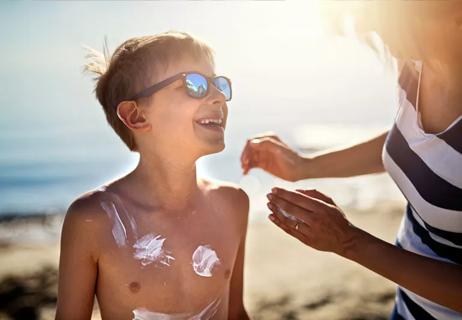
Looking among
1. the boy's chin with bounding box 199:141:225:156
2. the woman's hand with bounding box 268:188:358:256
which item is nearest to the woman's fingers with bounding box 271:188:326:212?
the woman's hand with bounding box 268:188:358:256

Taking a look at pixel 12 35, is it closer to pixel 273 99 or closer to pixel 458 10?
pixel 273 99

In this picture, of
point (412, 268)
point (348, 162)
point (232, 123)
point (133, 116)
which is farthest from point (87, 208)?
point (232, 123)

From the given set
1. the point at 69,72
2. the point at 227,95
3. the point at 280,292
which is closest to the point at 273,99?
the point at 69,72

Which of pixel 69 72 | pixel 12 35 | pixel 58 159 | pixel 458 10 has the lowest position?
pixel 58 159

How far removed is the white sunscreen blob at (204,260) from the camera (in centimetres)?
269

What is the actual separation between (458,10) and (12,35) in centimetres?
740

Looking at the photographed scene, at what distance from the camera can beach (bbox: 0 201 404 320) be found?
5.76 metres

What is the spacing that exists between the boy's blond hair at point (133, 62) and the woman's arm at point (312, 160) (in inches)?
25.9

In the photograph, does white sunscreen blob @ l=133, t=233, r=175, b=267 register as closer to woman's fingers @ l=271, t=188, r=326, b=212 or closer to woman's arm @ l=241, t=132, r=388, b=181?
woman's fingers @ l=271, t=188, r=326, b=212

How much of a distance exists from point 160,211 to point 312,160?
106 centimetres

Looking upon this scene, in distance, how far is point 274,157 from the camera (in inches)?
131

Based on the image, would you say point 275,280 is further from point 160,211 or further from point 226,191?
point 160,211

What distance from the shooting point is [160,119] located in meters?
2.74

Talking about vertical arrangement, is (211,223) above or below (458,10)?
below
